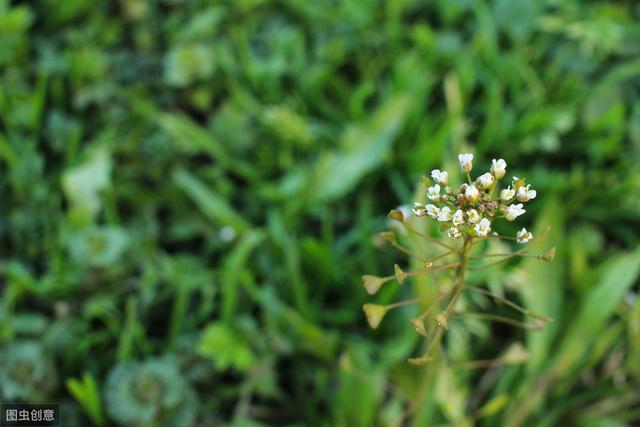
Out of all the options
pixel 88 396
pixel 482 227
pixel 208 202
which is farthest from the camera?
pixel 208 202

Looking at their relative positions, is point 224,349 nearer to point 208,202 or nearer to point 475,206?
point 208,202

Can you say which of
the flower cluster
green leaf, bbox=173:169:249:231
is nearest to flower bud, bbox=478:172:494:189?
the flower cluster

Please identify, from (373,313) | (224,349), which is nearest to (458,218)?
(373,313)

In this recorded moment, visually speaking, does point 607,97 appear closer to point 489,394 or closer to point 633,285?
point 633,285

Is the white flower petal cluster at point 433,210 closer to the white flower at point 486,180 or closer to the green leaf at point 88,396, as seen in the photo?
the white flower at point 486,180

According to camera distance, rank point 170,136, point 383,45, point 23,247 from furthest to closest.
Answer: point 383,45
point 170,136
point 23,247

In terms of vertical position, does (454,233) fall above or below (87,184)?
below

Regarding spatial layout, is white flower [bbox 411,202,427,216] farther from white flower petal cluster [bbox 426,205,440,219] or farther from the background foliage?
the background foliage

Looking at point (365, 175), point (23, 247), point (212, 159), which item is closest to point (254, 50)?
point (212, 159)
